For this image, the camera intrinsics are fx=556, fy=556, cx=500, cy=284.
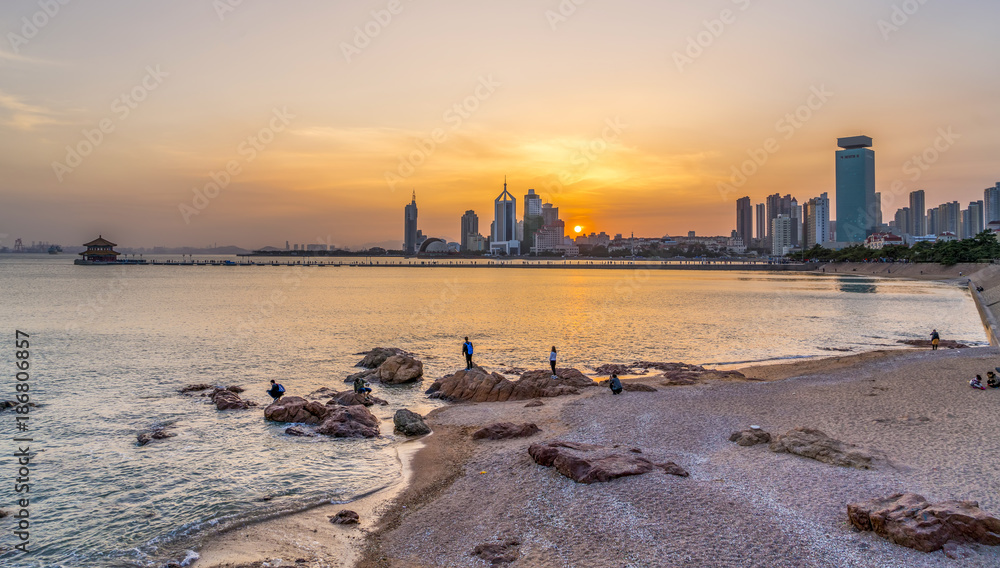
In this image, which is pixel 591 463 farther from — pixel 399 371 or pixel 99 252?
pixel 99 252

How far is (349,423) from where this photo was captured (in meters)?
17.1

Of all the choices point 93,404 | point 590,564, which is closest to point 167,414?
point 93,404

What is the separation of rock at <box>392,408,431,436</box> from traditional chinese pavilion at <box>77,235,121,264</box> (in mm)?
208470

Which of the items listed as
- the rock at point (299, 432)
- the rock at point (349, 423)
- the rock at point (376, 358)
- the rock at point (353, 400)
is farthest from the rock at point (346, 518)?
the rock at point (376, 358)

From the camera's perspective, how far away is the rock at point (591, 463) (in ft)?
37.8

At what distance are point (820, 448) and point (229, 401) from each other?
1878 cm

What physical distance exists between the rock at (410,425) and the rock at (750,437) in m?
8.82

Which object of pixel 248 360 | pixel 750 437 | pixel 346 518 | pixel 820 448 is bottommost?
pixel 248 360

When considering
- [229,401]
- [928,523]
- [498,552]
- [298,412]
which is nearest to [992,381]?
[928,523]

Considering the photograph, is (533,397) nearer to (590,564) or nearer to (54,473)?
(590,564)

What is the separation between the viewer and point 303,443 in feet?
52.6

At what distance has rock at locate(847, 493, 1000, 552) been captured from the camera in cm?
835

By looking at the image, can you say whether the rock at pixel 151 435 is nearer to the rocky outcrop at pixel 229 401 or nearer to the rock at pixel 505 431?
the rocky outcrop at pixel 229 401

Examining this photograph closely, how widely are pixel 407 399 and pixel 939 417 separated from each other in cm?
1725
